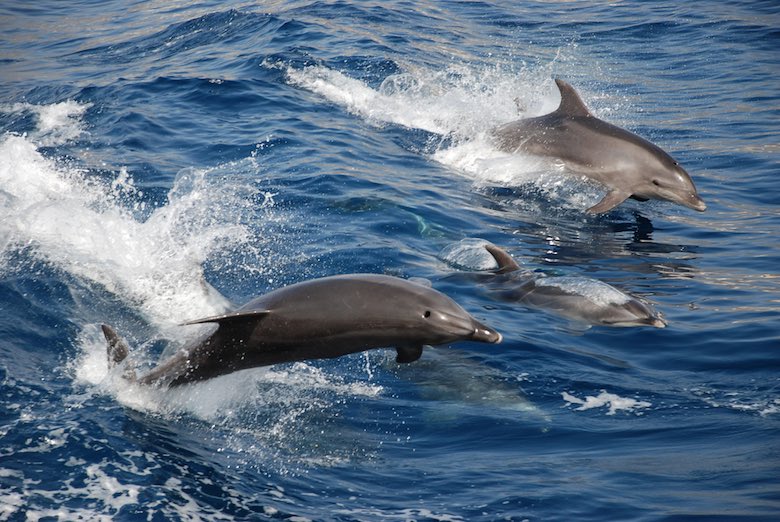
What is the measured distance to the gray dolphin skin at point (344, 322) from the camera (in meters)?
7.13

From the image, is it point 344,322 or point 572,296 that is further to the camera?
point 572,296

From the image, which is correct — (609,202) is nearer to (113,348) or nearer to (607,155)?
(607,155)

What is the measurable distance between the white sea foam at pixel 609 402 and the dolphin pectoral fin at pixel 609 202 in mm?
5203

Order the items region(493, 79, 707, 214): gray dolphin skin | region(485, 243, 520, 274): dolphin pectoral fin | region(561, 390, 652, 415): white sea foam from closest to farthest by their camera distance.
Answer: region(561, 390, 652, 415): white sea foam, region(485, 243, 520, 274): dolphin pectoral fin, region(493, 79, 707, 214): gray dolphin skin

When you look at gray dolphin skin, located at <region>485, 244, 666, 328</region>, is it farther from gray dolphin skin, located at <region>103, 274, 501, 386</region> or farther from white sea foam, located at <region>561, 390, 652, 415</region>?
gray dolphin skin, located at <region>103, 274, 501, 386</region>

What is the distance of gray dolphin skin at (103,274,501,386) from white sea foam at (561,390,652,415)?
4.08 feet

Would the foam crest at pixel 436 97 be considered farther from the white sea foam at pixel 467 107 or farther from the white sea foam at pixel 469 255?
the white sea foam at pixel 469 255

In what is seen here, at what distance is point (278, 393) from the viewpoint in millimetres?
8078

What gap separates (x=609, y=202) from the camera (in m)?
13.1

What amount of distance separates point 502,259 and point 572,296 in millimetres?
1020

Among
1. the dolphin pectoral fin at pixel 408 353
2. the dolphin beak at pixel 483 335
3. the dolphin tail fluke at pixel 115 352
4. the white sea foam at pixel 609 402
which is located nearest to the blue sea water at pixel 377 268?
the white sea foam at pixel 609 402

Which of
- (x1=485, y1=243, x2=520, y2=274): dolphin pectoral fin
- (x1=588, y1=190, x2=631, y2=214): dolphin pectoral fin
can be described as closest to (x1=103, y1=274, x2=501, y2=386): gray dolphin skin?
(x1=485, y1=243, x2=520, y2=274): dolphin pectoral fin

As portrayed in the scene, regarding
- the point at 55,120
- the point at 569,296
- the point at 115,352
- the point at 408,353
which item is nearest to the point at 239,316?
the point at 408,353

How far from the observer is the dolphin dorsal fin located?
46.3 feet
